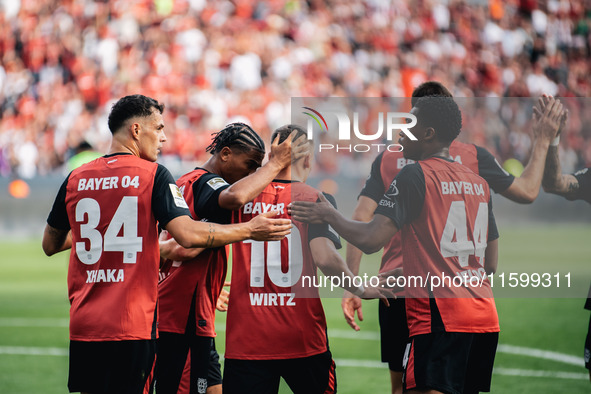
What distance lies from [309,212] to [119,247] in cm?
102

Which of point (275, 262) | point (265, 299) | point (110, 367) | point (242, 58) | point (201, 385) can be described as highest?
point (242, 58)

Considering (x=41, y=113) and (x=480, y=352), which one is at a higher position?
(x=41, y=113)

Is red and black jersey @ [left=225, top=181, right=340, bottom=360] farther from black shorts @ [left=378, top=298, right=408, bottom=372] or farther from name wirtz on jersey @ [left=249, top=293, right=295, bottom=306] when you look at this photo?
black shorts @ [left=378, top=298, right=408, bottom=372]

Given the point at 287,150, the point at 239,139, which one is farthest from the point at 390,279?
the point at 239,139

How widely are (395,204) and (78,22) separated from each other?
20856mm

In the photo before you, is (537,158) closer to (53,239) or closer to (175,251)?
(175,251)

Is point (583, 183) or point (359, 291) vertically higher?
point (583, 183)

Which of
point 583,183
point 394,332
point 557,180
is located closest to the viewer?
point 557,180

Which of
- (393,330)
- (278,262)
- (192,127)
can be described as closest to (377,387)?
(393,330)

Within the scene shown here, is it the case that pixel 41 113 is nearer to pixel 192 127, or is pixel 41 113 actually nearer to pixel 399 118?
pixel 192 127

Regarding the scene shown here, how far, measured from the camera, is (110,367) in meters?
3.82

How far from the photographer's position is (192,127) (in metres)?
20.9

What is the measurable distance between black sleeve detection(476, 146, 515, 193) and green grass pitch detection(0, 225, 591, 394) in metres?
0.35

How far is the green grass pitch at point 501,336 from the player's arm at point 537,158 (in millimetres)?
312
